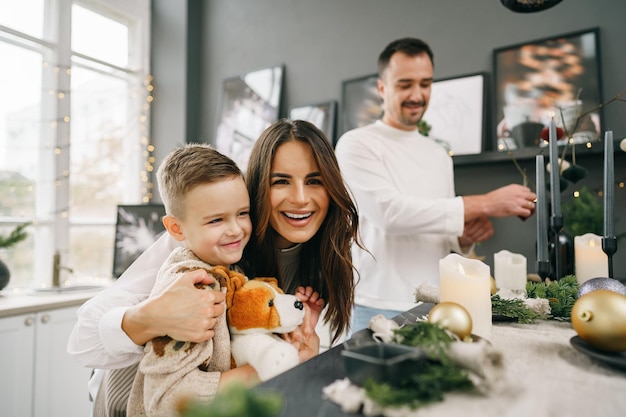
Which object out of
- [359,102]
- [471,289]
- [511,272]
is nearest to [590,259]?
[511,272]

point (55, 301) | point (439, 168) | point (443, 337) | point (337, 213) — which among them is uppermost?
point (439, 168)

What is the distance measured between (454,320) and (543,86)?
215 cm

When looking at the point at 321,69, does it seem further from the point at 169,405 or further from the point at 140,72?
the point at 169,405

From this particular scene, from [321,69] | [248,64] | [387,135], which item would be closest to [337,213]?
[387,135]

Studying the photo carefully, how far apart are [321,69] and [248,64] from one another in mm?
722

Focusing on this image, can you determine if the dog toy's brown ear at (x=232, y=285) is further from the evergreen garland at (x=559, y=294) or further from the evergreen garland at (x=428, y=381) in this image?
the evergreen garland at (x=559, y=294)

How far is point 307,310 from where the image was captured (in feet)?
3.40

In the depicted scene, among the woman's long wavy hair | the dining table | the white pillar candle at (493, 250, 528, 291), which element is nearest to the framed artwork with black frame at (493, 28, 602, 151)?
the white pillar candle at (493, 250, 528, 291)

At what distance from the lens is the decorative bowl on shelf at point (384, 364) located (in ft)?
1.52

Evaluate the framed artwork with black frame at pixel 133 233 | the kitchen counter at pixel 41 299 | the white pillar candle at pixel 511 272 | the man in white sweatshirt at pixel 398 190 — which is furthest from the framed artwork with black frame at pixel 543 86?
the kitchen counter at pixel 41 299

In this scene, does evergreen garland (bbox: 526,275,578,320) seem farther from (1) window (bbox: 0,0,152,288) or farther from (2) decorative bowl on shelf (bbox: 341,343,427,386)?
(1) window (bbox: 0,0,152,288)

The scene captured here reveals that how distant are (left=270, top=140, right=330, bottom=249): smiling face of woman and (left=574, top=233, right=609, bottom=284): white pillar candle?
0.67m

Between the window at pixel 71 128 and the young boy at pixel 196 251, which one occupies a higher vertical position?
the window at pixel 71 128

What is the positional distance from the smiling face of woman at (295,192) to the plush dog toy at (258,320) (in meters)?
0.23
